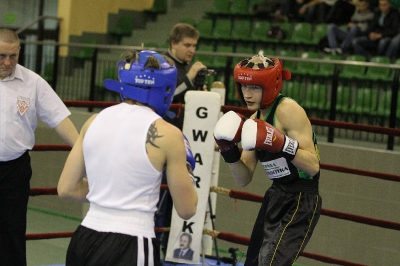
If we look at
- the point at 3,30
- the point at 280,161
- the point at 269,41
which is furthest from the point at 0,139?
the point at 269,41

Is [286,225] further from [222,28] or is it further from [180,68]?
[222,28]

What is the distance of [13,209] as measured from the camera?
3.83 m

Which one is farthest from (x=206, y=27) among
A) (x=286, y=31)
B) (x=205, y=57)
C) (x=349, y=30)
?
(x=349, y=30)

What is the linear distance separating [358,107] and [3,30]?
452 centimetres

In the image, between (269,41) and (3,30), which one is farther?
(269,41)

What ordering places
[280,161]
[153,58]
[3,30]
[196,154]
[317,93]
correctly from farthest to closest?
[317,93] < [196,154] < [3,30] < [280,161] < [153,58]

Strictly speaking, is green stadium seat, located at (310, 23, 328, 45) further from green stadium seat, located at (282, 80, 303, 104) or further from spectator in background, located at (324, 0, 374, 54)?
green stadium seat, located at (282, 80, 303, 104)

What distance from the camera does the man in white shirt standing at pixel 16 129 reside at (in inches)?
147

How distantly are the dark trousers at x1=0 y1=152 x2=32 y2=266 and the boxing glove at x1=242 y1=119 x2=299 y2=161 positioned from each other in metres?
1.34

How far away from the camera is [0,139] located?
372 centimetres

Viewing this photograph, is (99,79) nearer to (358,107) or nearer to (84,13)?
(84,13)

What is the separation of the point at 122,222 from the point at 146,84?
1.52 ft

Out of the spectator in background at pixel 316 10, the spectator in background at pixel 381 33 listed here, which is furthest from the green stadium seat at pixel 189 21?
the spectator in background at pixel 381 33

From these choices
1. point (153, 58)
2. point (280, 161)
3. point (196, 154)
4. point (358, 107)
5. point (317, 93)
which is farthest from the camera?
point (317, 93)
